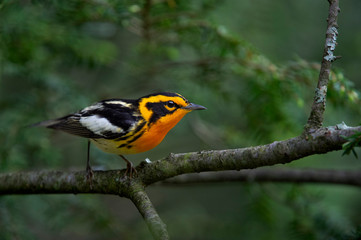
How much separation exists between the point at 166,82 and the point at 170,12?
1.08 metres

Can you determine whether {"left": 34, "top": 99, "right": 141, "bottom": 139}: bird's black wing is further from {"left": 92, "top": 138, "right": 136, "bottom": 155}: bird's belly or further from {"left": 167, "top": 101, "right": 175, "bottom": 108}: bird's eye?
{"left": 167, "top": 101, "right": 175, "bottom": 108}: bird's eye

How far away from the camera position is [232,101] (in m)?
4.58

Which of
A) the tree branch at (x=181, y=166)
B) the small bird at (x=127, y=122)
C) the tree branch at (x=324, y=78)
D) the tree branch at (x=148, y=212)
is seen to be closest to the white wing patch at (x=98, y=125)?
the small bird at (x=127, y=122)

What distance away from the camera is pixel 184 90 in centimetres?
455

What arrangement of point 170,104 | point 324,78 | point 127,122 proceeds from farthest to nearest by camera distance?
1. point 170,104
2. point 127,122
3. point 324,78

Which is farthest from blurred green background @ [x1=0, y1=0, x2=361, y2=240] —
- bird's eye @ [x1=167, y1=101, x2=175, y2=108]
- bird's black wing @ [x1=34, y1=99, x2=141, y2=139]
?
bird's eye @ [x1=167, y1=101, x2=175, y2=108]

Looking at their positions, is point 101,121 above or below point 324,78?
below

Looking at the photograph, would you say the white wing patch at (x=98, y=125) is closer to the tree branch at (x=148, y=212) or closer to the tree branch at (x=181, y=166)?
the tree branch at (x=181, y=166)

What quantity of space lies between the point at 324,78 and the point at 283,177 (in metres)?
2.13

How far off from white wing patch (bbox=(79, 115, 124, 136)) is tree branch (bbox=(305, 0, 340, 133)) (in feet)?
6.43

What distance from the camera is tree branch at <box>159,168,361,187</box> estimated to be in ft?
12.9

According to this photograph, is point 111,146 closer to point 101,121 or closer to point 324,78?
point 101,121

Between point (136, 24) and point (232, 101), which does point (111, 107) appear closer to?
point (136, 24)

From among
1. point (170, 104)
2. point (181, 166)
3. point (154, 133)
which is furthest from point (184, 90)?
point (181, 166)
